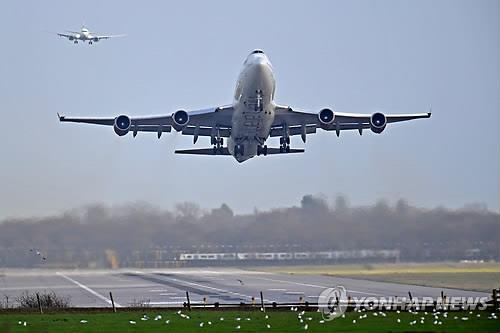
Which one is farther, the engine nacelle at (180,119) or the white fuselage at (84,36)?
the white fuselage at (84,36)

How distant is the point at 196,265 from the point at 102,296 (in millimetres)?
17511

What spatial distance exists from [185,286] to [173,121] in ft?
40.4

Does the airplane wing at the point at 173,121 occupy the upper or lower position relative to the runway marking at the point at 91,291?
upper

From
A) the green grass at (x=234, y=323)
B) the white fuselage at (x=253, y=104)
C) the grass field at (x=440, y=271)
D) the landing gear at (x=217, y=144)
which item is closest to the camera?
the green grass at (x=234, y=323)

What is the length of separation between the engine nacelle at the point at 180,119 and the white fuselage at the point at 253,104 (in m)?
2.57

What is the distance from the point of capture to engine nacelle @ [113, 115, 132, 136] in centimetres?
5312

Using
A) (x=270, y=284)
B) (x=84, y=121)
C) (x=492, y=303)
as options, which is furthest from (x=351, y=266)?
(x=492, y=303)

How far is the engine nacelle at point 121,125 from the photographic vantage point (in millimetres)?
53125

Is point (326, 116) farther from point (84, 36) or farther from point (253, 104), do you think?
point (84, 36)

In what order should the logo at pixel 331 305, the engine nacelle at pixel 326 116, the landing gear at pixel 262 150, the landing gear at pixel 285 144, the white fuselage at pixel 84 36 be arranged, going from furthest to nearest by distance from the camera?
the white fuselage at pixel 84 36
the landing gear at pixel 262 150
the landing gear at pixel 285 144
the engine nacelle at pixel 326 116
the logo at pixel 331 305

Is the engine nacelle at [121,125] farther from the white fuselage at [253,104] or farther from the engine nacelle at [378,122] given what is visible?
→ the engine nacelle at [378,122]

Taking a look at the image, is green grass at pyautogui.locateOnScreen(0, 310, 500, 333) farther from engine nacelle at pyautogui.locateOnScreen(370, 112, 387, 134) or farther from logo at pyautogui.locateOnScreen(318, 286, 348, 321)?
engine nacelle at pyautogui.locateOnScreen(370, 112, 387, 134)

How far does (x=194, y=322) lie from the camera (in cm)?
3381

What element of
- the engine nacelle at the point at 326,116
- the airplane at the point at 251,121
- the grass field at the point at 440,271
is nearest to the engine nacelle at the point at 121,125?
the airplane at the point at 251,121
